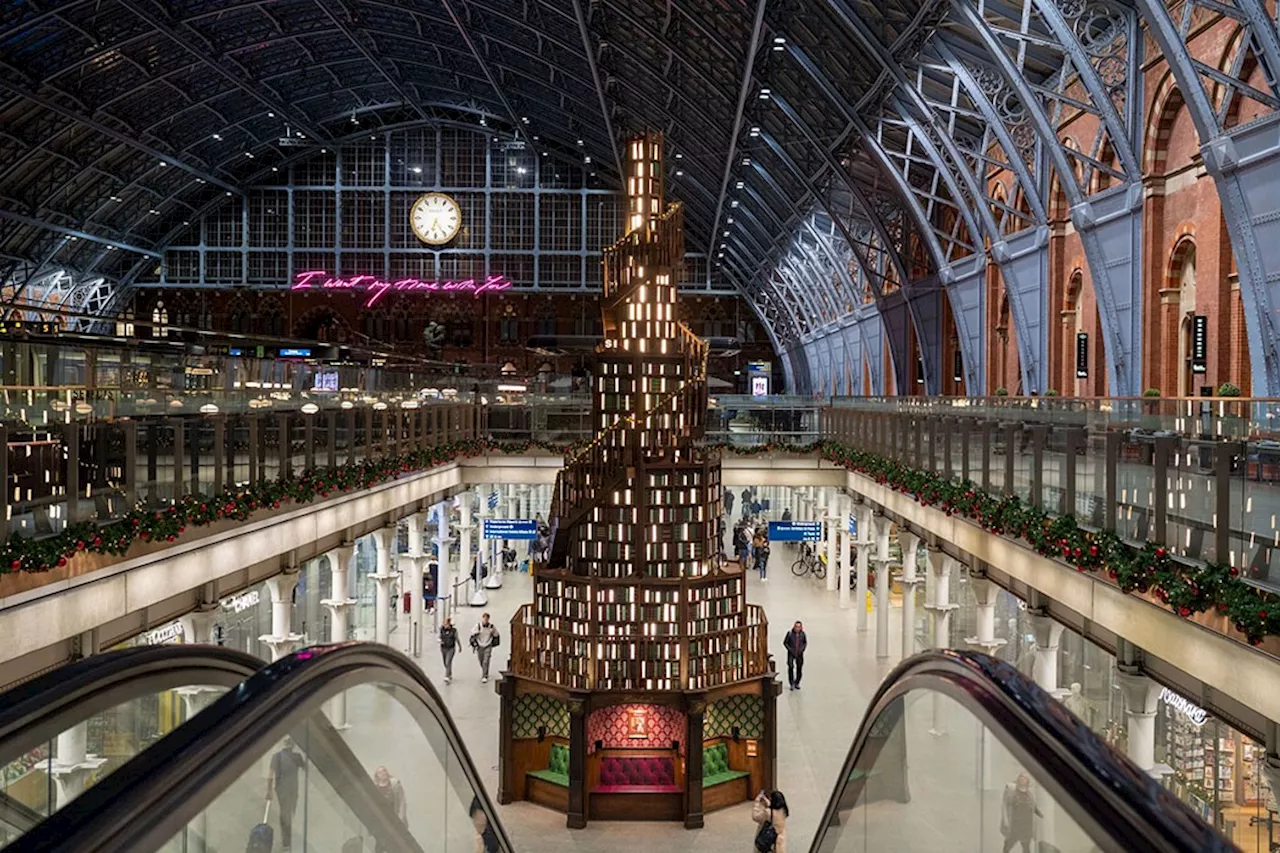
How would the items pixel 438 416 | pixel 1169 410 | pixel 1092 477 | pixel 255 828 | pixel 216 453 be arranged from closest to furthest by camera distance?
pixel 255 828 < pixel 1169 410 < pixel 1092 477 < pixel 216 453 < pixel 438 416

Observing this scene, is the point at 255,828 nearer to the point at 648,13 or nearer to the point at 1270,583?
the point at 1270,583

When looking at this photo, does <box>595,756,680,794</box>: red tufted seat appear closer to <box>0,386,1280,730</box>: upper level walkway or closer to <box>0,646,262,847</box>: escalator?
<box>0,386,1280,730</box>: upper level walkway

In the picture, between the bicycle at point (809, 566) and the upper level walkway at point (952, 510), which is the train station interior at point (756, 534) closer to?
the upper level walkway at point (952, 510)

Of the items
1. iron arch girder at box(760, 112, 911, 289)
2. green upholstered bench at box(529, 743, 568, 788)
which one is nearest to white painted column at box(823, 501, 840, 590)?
iron arch girder at box(760, 112, 911, 289)

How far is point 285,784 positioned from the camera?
12.6 feet

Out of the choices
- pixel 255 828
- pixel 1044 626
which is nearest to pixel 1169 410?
pixel 1044 626

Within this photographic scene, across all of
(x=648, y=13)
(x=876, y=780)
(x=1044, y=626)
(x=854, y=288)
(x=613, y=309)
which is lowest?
(x=1044, y=626)

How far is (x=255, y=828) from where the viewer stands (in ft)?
11.9

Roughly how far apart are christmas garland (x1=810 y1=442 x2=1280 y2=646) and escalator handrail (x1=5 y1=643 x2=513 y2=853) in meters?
7.35

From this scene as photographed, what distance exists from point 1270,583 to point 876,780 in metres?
4.37

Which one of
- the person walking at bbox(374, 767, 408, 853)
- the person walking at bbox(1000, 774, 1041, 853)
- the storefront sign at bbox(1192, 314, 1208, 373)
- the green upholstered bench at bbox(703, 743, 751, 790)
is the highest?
the storefront sign at bbox(1192, 314, 1208, 373)

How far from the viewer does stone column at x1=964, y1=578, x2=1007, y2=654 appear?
65.1ft

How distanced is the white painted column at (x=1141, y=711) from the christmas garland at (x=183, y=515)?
1105cm

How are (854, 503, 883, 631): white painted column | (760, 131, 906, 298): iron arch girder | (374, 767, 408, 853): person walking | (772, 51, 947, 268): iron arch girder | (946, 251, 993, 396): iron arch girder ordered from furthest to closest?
(760, 131, 906, 298): iron arch girder, (946, 251, 993, 396): iron arch girder, (854, 503, 883, 631): white painted column, (772, 51, 947, 268): iron arch girder, (374, 767, 408, 853): person walking
